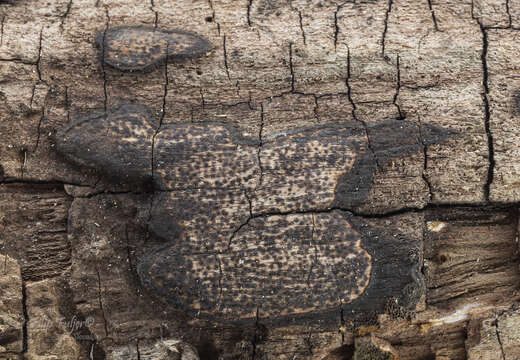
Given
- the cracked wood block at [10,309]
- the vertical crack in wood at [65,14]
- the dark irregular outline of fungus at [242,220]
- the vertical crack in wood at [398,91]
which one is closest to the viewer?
the dark irregular outline of fungus at [242,220]

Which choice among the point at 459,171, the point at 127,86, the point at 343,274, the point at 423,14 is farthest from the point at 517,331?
the point at 127,86

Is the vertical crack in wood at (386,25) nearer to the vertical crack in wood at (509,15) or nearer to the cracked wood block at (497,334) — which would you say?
the vertical crack in wood at (509,15)

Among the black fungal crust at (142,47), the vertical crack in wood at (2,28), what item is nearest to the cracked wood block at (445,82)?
the black fungal crust at (142,47)

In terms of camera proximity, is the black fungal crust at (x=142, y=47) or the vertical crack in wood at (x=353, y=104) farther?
the black fungal crust at (x=142, y=47)

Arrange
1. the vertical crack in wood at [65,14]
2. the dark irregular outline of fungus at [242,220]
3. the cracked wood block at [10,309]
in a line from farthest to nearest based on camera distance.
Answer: the vertical crack in wood at [65,14], the cracked wood block at [10,309], the dark irregular outline of fungus at [242,220]

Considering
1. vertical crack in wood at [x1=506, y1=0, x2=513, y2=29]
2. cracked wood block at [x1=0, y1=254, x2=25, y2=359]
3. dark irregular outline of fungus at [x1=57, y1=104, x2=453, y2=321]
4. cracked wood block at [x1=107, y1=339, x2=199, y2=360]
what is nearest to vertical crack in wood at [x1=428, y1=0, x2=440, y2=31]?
vertical crack in wood at [x1=506, y1=0, x2=513, y2=29]

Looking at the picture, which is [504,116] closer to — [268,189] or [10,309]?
[268,189]

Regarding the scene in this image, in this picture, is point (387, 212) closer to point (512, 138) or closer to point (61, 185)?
point (512, 138)
